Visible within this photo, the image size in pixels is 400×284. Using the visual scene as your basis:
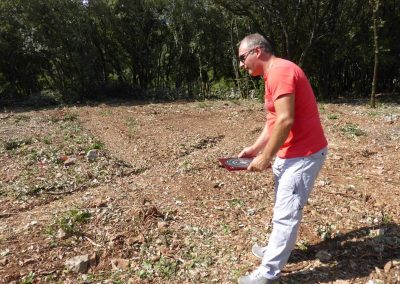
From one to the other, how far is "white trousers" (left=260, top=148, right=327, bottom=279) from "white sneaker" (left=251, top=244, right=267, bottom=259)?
1.90 feet

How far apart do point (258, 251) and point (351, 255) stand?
2.60 feet

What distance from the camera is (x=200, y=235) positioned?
4020mm

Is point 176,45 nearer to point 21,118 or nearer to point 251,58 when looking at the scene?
point 21,118

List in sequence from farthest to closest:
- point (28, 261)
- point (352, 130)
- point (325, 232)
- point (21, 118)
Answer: point (21, 118) → point (352, 130) → point (325, 232) → point (28, 261)

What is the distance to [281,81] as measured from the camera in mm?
2680

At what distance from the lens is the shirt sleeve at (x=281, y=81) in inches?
105

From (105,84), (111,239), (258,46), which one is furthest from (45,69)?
(258,46)

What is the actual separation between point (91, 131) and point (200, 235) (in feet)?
19.2

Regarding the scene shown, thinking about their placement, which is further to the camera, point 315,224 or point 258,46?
point 315,224

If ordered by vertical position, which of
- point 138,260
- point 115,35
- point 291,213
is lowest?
point 138,260

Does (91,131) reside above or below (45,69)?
below

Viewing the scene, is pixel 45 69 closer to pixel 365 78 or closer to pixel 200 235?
pixel 365 78

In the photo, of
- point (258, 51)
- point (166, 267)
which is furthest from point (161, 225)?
point (258, 51)

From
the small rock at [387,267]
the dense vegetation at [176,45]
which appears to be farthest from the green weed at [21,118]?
the small rock at [387,267]
